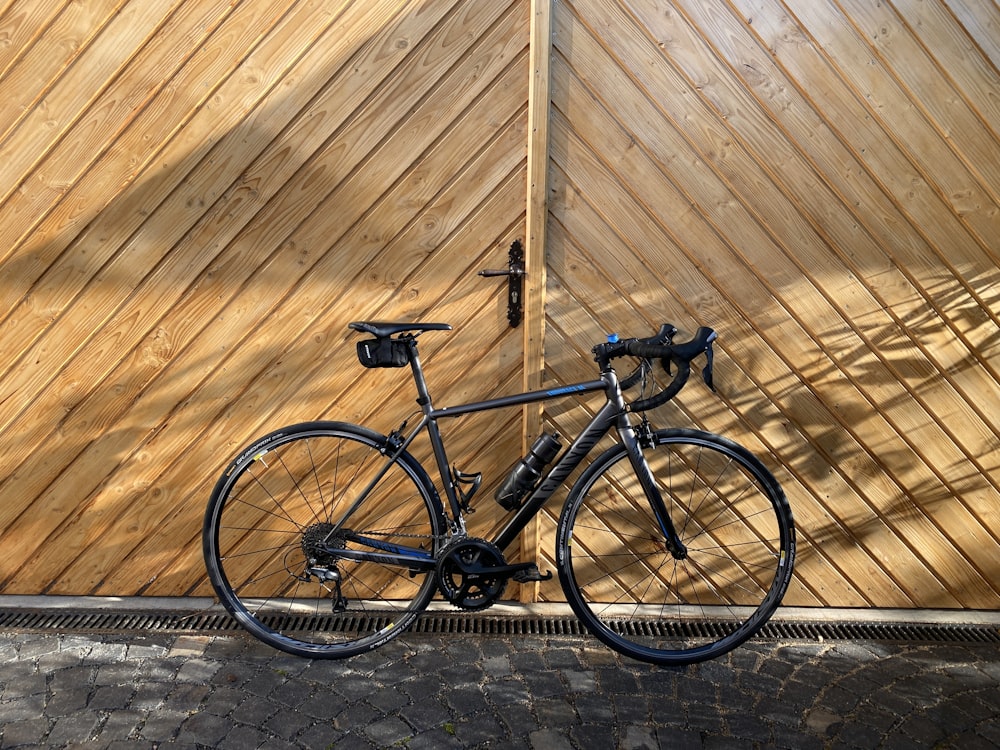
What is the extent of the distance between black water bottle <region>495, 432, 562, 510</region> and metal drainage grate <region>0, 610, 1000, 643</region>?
0.61 meters

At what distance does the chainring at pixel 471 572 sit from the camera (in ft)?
10.3

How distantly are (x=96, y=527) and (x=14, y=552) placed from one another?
37 centimetres

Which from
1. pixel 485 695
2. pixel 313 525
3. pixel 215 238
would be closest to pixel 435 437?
pixel 313 525

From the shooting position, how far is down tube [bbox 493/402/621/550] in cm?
315

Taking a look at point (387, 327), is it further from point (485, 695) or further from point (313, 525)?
point (485, 695)

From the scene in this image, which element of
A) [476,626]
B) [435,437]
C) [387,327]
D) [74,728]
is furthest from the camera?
[476,626]

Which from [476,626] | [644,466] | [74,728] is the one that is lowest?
[74,728]

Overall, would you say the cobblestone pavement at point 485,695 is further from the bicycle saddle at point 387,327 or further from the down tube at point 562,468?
the bicycle saddle at point 387,327

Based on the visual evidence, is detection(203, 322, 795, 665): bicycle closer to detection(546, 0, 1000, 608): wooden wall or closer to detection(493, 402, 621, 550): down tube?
detection(493, 402, 621, 550): down tube

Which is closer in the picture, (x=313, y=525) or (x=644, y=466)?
(x=644, y=466)

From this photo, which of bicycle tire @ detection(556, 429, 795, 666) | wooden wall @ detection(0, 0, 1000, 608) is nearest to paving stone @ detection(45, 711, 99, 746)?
wooden wall @ detection(0, 0, 1000, 608)

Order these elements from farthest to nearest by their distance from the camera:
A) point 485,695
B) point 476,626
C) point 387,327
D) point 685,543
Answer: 1. point 685,543
2. point 476,626
3. point 387,327
4. point 485,695

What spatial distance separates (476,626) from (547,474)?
752 millimetres

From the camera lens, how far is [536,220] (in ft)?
11.0
